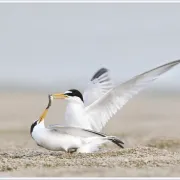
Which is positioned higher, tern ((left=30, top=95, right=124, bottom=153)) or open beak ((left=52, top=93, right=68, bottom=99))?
open beak ((left=52, top=93, right=68, bottom=99))

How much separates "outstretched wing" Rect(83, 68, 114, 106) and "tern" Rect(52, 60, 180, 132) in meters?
0.72

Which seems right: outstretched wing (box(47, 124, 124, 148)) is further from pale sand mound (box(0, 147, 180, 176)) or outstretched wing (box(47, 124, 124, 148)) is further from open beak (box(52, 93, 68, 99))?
open beak (box(52, 93, 68, 99))

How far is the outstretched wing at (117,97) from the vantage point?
11.4m

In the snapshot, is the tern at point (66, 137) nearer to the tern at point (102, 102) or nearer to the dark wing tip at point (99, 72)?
the tern at point (102, 102)

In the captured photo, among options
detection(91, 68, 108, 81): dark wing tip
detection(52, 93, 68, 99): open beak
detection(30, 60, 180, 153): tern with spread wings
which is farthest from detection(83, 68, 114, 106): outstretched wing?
detection(52, 93, 68, 99): open beak

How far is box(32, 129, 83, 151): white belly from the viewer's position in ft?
36.5

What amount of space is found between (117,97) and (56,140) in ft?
3.40

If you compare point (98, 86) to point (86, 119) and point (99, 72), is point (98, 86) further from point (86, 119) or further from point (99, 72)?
point (86, 119)

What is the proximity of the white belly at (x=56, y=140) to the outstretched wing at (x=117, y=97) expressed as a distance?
0.64 meters

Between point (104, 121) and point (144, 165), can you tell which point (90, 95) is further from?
point (144, 165)

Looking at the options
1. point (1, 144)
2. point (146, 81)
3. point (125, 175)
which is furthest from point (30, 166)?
point (1, 144)

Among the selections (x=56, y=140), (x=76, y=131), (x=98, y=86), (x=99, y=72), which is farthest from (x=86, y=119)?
(x=99, y=72)

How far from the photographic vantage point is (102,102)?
Result: 38.3 ft

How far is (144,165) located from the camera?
10.7 meters
